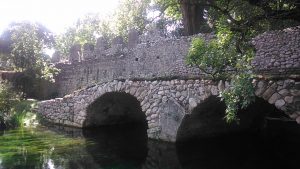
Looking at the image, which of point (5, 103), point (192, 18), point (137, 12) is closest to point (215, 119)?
point (192, 18)

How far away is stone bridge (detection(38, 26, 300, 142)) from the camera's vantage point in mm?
10523

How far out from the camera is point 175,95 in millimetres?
12602

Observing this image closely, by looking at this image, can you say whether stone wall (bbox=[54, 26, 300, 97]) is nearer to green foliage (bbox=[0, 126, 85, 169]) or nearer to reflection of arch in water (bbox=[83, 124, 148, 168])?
reflection of arch in water (bbox=[83, 124, 148, 168])

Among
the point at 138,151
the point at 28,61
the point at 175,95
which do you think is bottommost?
the point at 138,151

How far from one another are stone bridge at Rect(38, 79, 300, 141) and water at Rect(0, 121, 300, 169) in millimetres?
681

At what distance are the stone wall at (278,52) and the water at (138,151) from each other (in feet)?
9.44

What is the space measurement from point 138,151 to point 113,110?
18.1ft

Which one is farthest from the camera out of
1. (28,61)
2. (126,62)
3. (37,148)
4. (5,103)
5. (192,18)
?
(28,61)

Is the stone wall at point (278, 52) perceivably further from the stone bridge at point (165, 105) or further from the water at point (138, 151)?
the water at point (138, 151)

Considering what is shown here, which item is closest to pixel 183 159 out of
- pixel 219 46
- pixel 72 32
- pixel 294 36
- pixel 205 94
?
pixel 205 94

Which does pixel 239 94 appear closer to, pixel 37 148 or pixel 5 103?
pixel 37 148

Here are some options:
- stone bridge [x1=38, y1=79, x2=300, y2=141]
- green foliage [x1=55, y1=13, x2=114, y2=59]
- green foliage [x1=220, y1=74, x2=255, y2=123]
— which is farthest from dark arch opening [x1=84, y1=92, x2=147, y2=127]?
green foliage [x1=55, y1=13, x2=114, y2=59]

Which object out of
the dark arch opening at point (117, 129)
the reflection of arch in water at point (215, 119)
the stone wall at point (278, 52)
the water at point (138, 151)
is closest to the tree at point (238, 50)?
the reflection of arch in water at point (215, 119)

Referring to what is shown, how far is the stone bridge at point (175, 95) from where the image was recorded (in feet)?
34.5
